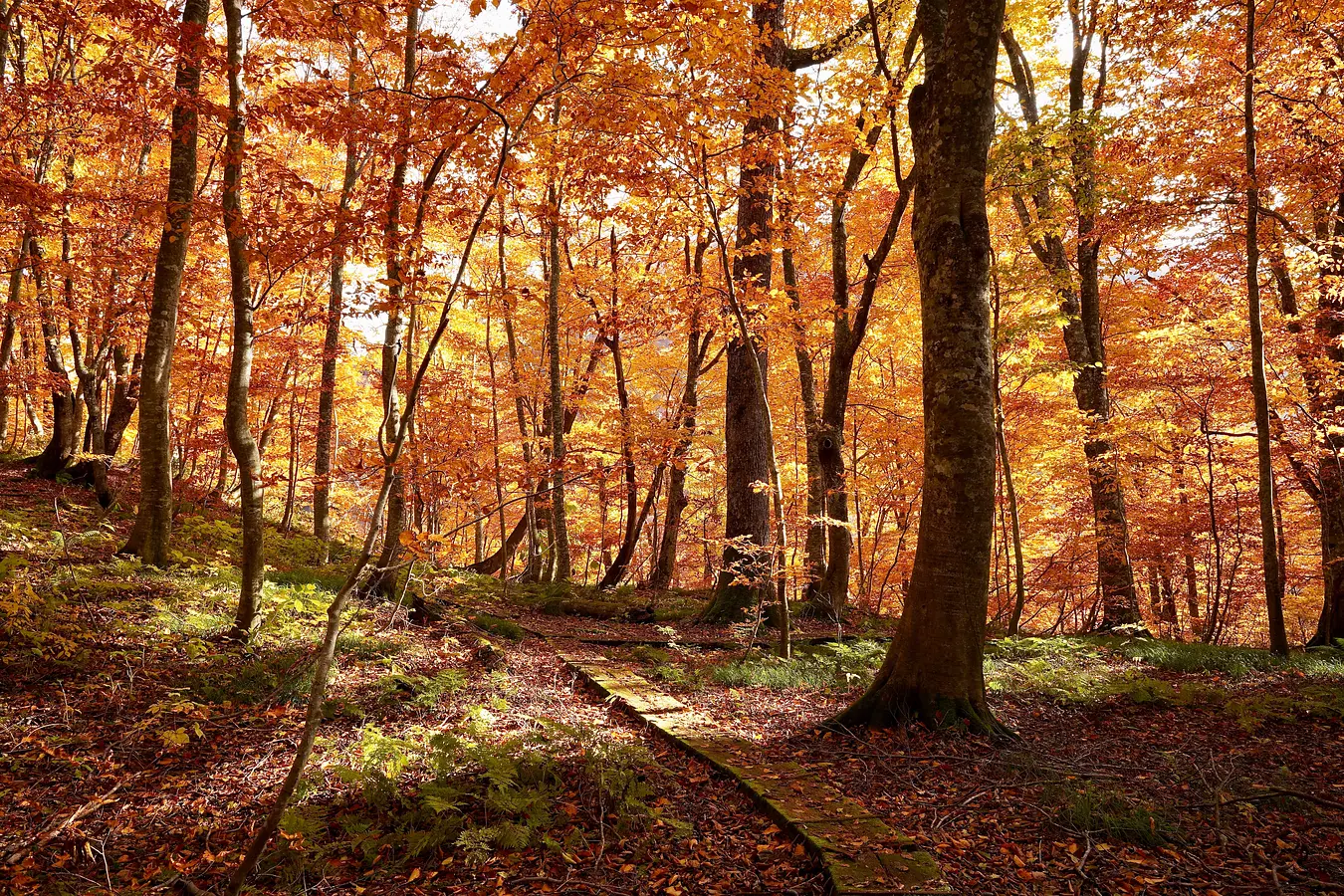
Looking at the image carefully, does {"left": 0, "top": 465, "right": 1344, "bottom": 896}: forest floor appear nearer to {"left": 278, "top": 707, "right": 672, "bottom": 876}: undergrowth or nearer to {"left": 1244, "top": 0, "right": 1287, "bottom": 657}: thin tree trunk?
{"left": 278, "top": 707, "right": 672, "bottom": 876}: undergrowth

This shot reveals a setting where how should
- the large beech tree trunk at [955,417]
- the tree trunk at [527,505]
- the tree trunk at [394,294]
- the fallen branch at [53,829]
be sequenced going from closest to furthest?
the fallen branch at [53,829] → the tree trunk at [394,294] → the large beech tree trunk at [955,417] → the tree trunk at [527,505]

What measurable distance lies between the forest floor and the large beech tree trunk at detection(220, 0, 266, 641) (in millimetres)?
632

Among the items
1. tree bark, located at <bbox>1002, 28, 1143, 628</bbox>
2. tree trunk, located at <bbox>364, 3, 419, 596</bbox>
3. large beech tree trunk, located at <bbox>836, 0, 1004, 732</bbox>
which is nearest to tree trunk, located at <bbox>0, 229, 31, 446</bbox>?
tree trunk, located at <bbox>364, 3, 419, 596</bbox>

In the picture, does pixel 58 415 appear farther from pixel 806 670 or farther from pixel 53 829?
pixel 806 670

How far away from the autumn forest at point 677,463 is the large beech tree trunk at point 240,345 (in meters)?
0.03

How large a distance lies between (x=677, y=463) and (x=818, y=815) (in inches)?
252

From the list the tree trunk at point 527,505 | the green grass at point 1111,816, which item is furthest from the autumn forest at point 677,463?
the tree trunk at point 527,505

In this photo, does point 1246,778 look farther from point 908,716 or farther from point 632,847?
point 632,847

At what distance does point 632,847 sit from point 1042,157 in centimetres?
845

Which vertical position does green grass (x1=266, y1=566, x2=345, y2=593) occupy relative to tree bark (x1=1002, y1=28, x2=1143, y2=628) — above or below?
below

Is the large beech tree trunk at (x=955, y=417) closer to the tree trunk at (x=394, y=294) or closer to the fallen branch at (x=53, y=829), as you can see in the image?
the tree trunk at (x=394, y=294)

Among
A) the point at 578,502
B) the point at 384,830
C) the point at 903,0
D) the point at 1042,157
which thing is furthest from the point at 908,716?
the point at 578,502

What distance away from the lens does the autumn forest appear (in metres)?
3.20

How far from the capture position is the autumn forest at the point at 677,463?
3.20 meters
